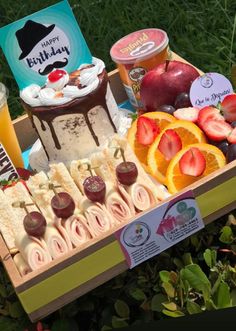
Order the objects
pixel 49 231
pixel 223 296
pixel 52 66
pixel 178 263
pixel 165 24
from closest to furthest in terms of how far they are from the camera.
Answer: pixel 223 296
pixel 49 231
pixel 178 263
pixel 52 66
pixel 165 24

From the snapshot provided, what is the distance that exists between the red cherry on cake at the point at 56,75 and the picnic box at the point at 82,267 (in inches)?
22.6

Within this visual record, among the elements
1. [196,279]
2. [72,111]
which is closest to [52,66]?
[72,111]

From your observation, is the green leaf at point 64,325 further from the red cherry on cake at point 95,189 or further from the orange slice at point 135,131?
the orange slice at point 135,131

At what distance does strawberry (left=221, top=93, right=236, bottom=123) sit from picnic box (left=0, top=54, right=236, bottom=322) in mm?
288

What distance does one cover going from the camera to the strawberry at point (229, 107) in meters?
1.92

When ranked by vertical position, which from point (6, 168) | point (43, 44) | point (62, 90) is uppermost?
point (43, 44)

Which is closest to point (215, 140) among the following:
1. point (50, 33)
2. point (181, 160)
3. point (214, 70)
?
point (181, 160)

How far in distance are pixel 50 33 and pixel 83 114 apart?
317mm

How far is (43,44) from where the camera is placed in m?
2.03

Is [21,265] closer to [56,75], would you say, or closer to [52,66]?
[56,75]

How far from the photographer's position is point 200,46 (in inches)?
119

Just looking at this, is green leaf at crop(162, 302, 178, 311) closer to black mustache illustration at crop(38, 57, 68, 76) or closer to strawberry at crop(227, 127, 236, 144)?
strawberry at crop(227, 127, 236, 144)

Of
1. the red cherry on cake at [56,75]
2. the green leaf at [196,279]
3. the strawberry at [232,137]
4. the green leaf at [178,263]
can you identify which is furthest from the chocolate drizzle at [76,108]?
the green leaf at [196,279]

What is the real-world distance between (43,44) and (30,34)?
0.18 ft
